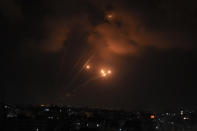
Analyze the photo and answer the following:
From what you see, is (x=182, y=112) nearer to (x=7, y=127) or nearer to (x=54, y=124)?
(x=54, y=124)

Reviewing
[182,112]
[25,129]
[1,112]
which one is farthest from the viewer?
[182,112]

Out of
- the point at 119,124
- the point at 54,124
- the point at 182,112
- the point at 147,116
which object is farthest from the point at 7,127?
the point at 182,112

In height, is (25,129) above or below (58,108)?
below

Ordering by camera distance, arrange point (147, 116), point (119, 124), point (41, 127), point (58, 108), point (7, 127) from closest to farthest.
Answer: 1. point (7, 127)
2. point (41, 127)
3. point (119, 124)
4. point (147, 116)
5. point (58, 108)

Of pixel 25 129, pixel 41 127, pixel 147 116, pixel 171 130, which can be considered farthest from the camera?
pixel 171 130

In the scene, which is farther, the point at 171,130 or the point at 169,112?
the point at 169,112

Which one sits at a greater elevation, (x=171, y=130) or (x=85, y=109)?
(x=85, y=109)

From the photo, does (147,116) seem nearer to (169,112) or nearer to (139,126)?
(139,126)

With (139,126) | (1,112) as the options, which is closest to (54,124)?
(1,112)

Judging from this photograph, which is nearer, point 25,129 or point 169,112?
point 25,129
